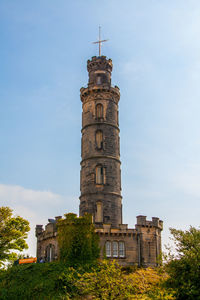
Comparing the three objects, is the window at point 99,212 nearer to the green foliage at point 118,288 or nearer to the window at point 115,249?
the window at point 115,249

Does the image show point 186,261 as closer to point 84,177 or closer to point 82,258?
point 82,258

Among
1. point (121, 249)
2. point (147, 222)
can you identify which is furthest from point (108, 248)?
point (147, 222)

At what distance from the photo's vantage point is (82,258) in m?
36.7

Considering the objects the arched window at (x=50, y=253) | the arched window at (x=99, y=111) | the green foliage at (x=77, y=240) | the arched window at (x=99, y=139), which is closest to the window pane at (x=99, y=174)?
the arched window at (x=99, y=139)

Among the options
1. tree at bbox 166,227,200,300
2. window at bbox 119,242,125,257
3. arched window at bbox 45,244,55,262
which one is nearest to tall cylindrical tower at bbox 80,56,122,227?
window at bbox 119,242,125,257

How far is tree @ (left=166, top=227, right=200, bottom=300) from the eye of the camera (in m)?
25.6

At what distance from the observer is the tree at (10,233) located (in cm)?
4384

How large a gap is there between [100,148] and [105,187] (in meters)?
4.87

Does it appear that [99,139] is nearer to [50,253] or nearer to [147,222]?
[147,222]

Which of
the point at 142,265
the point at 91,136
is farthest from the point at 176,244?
the point at 91,136

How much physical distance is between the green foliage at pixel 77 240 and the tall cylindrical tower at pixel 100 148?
191 inches

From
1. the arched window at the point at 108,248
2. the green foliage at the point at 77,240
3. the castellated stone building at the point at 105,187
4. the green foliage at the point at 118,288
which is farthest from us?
the castellated stone building at the point at 105,187

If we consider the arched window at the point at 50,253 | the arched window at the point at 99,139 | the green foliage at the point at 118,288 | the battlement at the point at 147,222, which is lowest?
the green foliage at the point at 118,288

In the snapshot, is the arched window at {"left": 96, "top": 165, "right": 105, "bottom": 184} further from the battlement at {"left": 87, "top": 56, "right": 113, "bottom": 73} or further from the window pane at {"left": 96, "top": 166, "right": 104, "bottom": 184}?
the battlement at {"left": 87, "top": 56, "right": 113, "bottom": 73}
